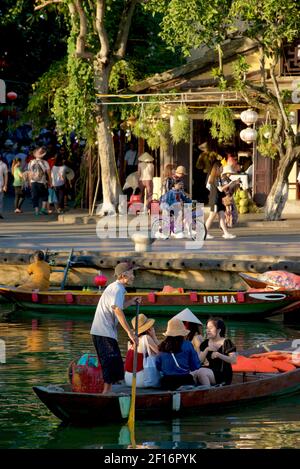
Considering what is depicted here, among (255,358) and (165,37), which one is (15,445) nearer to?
(255,358)

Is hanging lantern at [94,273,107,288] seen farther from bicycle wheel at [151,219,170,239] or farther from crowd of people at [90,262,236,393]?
crowd of people at [90,262,236,393]

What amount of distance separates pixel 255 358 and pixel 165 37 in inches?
561

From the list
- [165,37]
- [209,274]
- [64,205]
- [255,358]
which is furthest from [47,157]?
[255,358]

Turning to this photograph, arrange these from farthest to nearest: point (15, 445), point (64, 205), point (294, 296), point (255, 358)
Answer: point (64, 205) < point (294, 296) < point (255, 358) < point (15, 445)

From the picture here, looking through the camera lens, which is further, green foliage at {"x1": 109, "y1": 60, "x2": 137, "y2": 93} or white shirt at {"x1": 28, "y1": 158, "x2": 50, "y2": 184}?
white shirt at {"x1": 28, "y1": 158, "x2": 50, "y2": 184}

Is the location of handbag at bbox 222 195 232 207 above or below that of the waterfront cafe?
below

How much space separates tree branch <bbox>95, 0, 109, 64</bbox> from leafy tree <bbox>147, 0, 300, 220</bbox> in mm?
1548

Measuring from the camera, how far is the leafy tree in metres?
32.0

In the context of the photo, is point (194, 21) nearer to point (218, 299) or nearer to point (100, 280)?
point (100, 280)

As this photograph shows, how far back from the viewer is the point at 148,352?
1827 centimetres

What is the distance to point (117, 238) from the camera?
31984 millimetres

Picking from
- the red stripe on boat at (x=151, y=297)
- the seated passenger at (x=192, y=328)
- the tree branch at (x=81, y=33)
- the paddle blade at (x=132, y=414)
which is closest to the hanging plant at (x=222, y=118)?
the tree branch at (x=81, y=33)

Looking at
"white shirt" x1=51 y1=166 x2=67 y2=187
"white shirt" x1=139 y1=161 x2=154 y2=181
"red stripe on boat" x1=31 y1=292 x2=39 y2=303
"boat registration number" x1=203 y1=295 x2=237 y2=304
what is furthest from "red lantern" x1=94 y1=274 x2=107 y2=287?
"white shirt" x1=51 y1=166 x2=67 y2=187

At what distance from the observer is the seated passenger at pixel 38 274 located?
2675 centimetres
